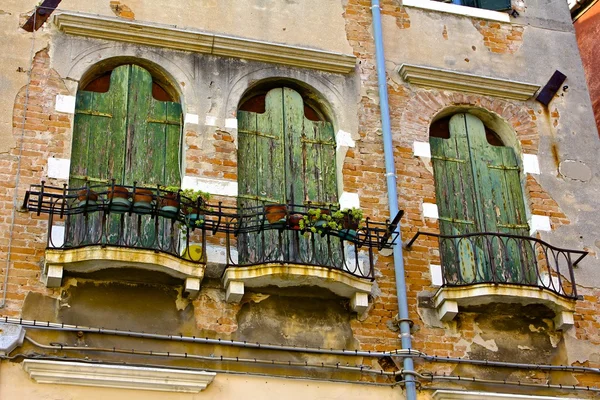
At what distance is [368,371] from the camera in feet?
35.2

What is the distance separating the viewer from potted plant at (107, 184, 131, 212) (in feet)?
34.1

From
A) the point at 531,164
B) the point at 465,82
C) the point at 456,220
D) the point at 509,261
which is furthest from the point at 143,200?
the point at 531,164

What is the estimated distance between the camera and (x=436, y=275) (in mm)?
11555

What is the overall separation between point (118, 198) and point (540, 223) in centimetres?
490

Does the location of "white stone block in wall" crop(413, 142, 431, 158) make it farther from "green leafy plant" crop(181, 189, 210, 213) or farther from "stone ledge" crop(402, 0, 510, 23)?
"green leafy plant" crop(181, 189, 210, 213)

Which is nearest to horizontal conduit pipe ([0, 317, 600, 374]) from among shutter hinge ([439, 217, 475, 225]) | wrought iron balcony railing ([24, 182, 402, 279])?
wrought iron balcony railing ([24, 182, 402, 279])

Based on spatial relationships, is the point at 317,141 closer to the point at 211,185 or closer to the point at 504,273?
the point at 211,185

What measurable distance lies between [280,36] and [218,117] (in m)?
1.48

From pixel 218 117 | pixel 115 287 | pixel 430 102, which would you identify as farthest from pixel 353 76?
pixel 115 287

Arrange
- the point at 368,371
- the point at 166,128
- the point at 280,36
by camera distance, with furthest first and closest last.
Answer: the point at 280,36, the point at 166,128, the point at 368,371

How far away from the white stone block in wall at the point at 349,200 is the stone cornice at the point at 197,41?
1670mm

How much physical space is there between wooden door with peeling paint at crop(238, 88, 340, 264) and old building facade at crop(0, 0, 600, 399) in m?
0.03

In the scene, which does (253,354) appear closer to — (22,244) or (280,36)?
(22,244)

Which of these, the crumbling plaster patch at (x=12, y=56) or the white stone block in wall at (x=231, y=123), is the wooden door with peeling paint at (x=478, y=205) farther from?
the crumbling plaster patch at (x=12, y=56)
